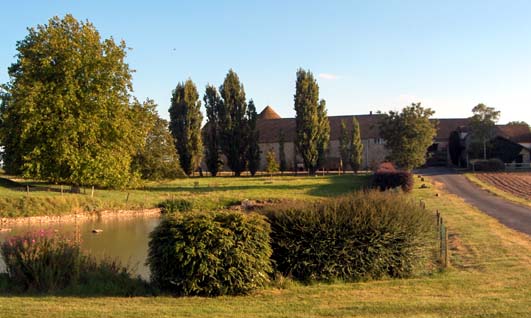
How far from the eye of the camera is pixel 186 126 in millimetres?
56750

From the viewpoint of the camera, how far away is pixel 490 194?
33062mm

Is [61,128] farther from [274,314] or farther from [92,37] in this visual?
[274,314]

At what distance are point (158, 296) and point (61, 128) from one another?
21385 millimetres

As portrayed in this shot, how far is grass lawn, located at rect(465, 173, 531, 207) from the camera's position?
2800 cm

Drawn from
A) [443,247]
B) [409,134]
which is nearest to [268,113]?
[409,134]

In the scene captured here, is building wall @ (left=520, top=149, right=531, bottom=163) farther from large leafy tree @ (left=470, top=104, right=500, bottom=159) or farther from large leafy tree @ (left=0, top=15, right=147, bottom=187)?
large leafy tree @ (left=0, top=15, right=147, bottom=187)

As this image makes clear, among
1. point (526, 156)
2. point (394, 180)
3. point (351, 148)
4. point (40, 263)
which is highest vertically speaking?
point (351, 148)

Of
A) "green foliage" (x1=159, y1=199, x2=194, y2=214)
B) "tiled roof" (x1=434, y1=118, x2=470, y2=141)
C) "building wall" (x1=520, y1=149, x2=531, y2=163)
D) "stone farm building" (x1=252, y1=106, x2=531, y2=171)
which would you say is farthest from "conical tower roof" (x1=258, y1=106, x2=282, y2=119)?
"green foliage" (x1=159, y1=199, x2=194, y2=214)

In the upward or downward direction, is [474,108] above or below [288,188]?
above

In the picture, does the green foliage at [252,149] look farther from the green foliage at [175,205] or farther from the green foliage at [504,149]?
the green foliage at [175,205]

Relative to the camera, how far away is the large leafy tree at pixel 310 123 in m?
56.3

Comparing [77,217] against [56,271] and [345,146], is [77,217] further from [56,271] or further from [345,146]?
[345,146]

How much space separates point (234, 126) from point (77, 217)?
111ft

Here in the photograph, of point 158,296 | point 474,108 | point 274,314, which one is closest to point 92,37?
point 158,296
